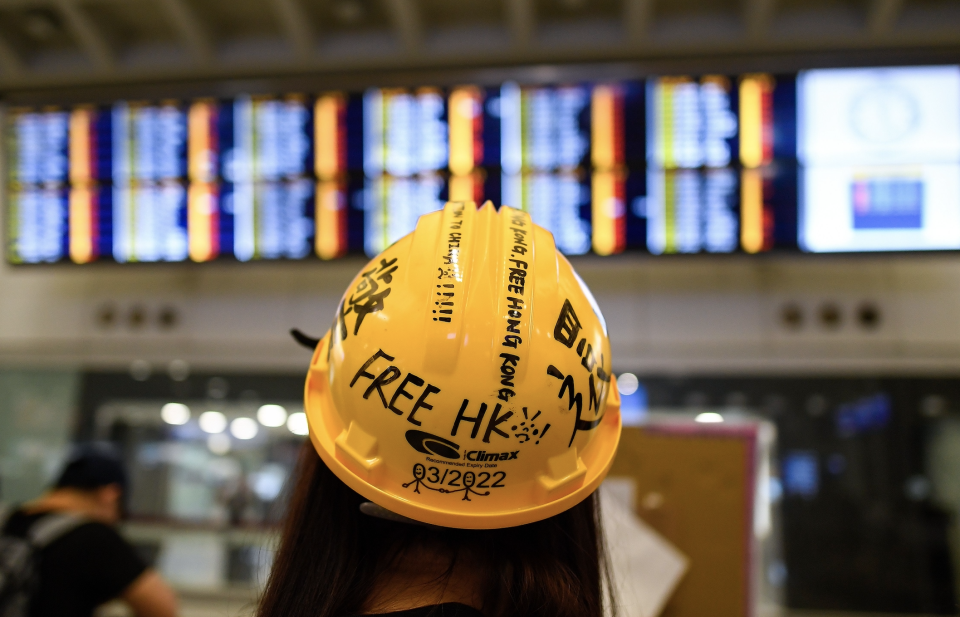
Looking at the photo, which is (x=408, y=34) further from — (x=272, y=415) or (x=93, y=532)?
(x=93, y=532)

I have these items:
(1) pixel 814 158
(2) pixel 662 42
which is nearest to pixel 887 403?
(1) pixel 814 158

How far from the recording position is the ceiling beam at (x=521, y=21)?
10.1 ft

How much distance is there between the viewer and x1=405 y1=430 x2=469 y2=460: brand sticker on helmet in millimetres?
830

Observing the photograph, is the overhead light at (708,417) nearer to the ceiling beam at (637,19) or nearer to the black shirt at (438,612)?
the ceiling beam at (637,19)

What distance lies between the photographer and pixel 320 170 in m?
3.15

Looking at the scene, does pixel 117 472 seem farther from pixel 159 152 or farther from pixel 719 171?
pixel 719 171

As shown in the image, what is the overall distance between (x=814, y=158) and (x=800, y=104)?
0.78ft

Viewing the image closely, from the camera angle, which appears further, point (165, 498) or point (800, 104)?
point (165, 498)

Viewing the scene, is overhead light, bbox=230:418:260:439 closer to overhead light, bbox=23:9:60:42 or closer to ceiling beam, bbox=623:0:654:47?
overhead light, bbox=23:9:60:42

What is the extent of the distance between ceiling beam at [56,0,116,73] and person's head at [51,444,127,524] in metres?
2.20

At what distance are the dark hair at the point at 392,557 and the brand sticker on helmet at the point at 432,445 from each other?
104 mm

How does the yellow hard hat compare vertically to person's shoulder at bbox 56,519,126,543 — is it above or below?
above

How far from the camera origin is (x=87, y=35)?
333cm

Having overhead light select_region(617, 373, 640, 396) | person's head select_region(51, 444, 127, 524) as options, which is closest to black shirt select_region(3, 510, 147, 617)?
person's head select_region(51, 444, 127, 524)
